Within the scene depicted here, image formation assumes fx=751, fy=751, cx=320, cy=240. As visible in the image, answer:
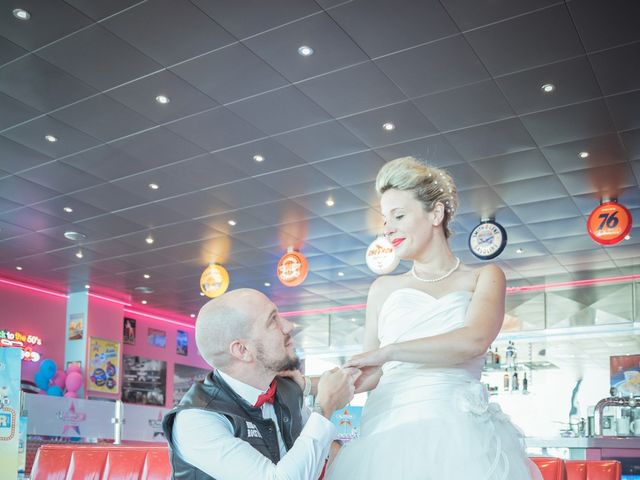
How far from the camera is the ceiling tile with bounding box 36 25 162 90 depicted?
5609 millimetres

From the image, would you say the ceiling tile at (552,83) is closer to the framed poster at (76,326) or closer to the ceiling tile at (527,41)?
the ceiling tile at (527,41)

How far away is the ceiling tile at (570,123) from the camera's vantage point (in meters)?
6.59

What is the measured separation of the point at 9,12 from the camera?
209 inches

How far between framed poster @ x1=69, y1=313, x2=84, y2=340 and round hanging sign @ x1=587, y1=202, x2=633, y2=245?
957cm

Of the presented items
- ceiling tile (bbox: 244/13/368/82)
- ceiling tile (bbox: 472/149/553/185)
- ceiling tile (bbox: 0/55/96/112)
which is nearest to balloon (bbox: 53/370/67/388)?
ceiling tile (bbox: 0/55/96/112)

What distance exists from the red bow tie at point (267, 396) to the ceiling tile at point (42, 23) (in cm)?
411

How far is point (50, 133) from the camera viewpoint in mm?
7230

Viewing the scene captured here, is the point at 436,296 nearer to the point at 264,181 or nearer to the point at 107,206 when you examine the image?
the point at 264,181

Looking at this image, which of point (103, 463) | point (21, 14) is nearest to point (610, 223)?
point (21, 14)

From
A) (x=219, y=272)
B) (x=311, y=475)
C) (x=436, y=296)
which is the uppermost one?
(x=219, y=272)

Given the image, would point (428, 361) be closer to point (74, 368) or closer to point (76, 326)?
point (74, 368)

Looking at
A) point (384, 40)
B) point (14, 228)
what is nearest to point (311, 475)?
point (384, 40)

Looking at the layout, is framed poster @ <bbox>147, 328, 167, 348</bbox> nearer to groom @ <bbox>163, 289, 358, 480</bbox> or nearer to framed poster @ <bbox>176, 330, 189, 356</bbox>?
framed poster @ <bbox>176, 330, 189, 356</bbox>

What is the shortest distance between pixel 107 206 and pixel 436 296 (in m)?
7.87
